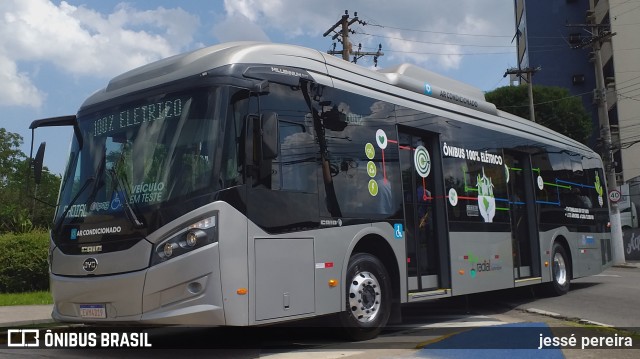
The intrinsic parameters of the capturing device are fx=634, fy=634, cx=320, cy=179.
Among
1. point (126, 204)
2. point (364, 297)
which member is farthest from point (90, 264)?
point (364, 297)

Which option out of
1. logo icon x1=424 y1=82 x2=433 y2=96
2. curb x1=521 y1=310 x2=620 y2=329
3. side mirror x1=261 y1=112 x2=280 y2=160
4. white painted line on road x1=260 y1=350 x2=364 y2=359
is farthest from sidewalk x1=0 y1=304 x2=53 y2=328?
curb x1=521 y1=310 x2=620 y2=329

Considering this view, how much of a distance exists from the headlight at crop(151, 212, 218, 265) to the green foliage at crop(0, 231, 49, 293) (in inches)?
427

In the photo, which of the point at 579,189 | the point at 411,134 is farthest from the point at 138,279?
the point at 579,189

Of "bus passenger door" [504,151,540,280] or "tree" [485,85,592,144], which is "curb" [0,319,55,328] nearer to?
"bus passenger door" [504,151,540,280]

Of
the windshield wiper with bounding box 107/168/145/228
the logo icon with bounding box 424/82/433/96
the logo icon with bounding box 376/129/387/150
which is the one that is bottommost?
the windshield wiper with bounding box 107/168/145/228

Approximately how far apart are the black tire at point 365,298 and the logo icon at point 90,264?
2.87 meters

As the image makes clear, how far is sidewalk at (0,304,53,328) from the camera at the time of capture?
33.8 feet

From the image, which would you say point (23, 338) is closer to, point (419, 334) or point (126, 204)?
point (126, 204)

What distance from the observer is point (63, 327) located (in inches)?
379

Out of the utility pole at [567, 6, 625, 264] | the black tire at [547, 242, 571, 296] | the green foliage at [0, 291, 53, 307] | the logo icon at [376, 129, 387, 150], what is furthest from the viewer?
the utility pole at [567, 6, 625, 264]

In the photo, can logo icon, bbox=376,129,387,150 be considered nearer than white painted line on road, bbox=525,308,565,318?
Yes

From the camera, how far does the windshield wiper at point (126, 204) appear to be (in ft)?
21.5

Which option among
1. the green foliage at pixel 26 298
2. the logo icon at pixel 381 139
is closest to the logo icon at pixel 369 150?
the logo icon at pixel 381 139

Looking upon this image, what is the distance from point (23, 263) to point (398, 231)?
11.5 meters
